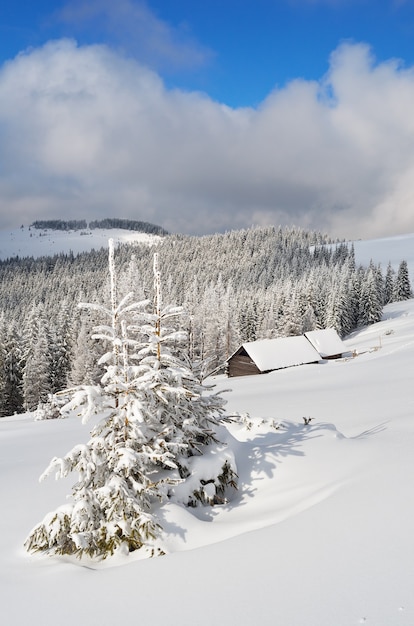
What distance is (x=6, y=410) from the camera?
159ft

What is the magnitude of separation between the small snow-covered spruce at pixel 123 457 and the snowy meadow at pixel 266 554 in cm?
33

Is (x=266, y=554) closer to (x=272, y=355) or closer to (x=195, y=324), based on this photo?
(x=272, y=355)

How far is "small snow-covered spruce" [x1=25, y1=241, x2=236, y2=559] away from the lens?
5.86 m

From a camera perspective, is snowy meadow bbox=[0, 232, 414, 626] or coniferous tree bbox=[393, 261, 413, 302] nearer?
snowy meadow bbox=[0, 232, 414, 626]

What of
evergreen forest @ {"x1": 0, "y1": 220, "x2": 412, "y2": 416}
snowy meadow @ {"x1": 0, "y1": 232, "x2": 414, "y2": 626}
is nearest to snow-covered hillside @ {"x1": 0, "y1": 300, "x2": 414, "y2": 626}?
snowy meadow @ {"x1": 0, "y1": 232, "x2": 414, "y2": 626}

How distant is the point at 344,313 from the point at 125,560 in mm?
74987

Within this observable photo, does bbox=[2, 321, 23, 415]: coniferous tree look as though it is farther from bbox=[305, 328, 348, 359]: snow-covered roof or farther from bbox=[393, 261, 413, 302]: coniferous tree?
bbox=[393, 261, 413, 302]: coniferous tree

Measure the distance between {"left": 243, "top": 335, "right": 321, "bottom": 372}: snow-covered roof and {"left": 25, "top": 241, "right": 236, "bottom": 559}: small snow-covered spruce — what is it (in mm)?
34784

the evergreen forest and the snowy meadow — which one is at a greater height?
the evergreen forest

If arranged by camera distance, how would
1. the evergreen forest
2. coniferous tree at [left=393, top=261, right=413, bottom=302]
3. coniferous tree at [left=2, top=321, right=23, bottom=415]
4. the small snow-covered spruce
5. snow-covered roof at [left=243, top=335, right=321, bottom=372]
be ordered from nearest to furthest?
the small snow-covered spruce < snow-covered roof at [left=243, top=335, right=321, bottom=372] < the evergreen forest < coniferous tree at [left=2, top=321, right=23, bottom=415] < coniferous tree at [left=393, top=261, right=413, bottom=302]

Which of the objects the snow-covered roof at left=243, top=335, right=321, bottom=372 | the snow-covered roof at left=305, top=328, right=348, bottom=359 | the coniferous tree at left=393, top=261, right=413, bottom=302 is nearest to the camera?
the snow-covered roof at left=243, top=335, right=321, bottom=372

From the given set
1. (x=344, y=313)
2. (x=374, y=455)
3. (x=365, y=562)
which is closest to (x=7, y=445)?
(x=374, y=455)

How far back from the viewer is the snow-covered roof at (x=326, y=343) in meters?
48.9

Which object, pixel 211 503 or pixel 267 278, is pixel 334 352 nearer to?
pixel 211 503
